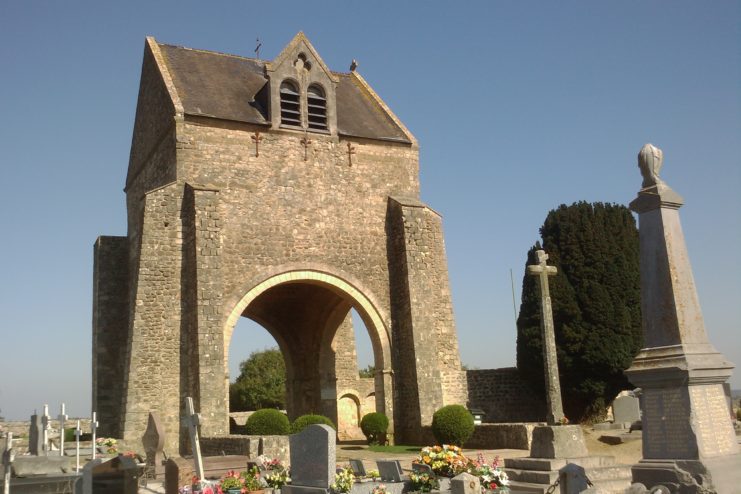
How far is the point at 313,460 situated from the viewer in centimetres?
1105

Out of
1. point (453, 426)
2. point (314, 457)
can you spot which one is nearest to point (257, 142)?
point (453, 426)

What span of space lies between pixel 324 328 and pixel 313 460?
15.0m

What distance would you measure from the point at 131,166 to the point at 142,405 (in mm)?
9716

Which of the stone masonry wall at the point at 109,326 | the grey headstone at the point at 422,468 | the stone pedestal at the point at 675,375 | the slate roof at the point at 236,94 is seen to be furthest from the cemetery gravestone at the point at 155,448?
the stone pedestal at the point at 675,375

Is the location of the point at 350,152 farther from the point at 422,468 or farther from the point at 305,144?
the point at 422,468

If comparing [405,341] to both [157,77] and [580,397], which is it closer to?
[580,397]

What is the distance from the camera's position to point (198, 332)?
1794 cm

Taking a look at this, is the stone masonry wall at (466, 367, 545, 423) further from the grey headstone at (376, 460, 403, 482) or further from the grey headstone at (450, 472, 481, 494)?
the grey headstone at (450, 472, 481, 494)

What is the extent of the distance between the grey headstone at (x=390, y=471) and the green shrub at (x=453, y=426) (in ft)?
21.3

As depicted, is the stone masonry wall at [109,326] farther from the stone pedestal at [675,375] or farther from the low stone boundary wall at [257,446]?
the stone pedestal at [675,375]

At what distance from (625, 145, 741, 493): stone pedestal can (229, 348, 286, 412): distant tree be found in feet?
121

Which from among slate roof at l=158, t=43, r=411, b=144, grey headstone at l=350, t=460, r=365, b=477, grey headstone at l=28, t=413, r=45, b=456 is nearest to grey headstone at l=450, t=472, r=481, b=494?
grey headstone at l=350, t=460, r=365, b=477

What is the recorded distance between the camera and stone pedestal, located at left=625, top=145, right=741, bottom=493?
796cm

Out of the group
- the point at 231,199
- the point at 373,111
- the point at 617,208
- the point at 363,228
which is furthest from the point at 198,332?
the point at 617,208
